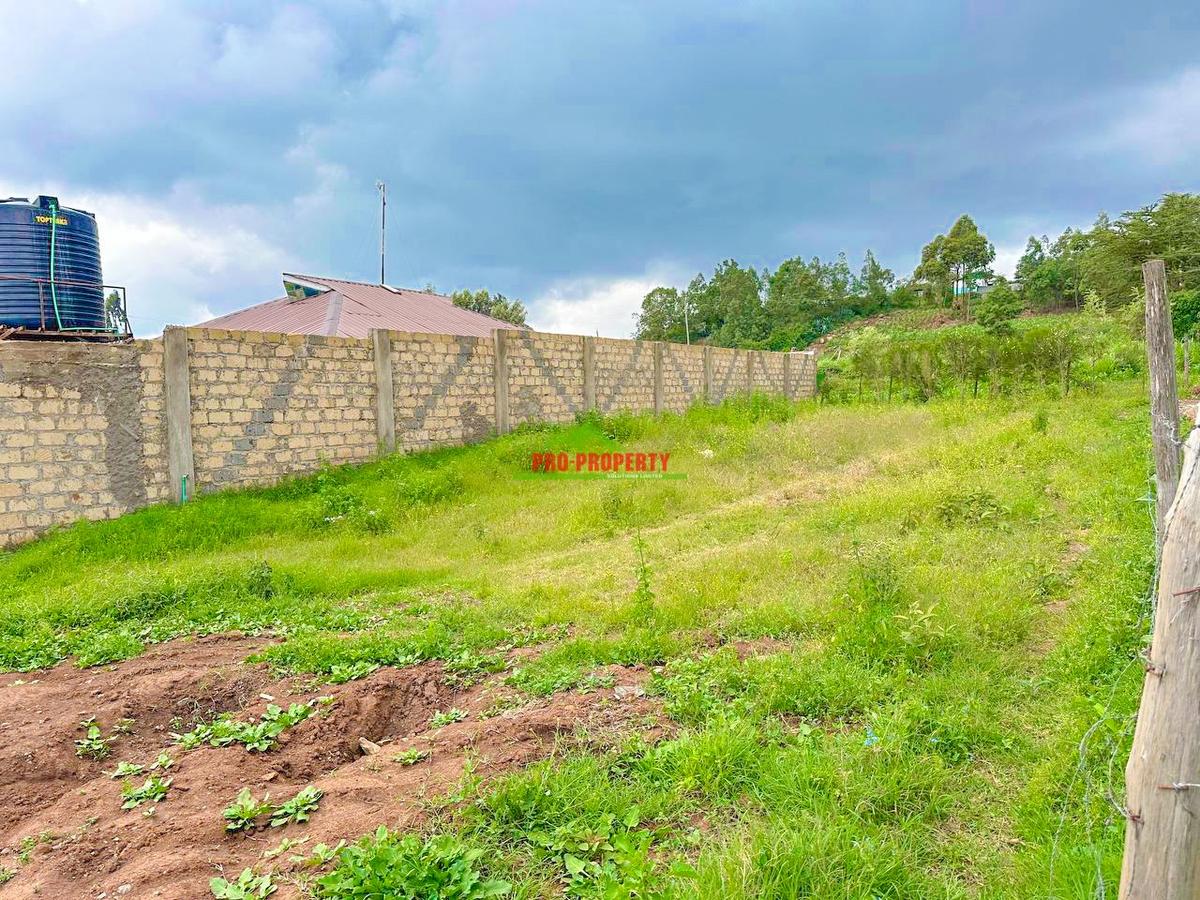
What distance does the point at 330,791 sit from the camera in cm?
237

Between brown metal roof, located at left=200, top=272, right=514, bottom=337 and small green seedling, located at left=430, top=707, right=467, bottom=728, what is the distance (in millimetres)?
11831

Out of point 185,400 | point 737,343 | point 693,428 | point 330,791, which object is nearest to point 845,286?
point 737,343

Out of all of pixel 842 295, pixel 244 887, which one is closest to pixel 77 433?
pixel 244 887

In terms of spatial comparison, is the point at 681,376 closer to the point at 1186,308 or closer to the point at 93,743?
the point at 93,743

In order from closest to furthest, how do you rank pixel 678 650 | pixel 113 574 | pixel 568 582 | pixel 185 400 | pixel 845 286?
pixel 678 650 → pixel 568 582 → pixel 113 574 → pixel 185 400 → pixel 845 286

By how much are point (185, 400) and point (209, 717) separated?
17.1 feet

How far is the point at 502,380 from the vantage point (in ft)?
34.8

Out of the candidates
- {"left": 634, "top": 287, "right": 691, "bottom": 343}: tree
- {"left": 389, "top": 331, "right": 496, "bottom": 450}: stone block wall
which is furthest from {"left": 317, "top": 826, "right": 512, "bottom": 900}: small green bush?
{"left": 634, "top": 287, "right": 691, "bottom": 343}: tree

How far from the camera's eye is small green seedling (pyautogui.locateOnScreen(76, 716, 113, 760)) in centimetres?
278

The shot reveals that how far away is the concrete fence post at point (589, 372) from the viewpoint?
12.1 metres

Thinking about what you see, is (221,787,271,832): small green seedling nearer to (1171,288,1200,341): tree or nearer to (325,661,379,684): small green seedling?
(325,661,379,684): small green seedling

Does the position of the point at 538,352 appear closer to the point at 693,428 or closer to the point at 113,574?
the point at 693,428
